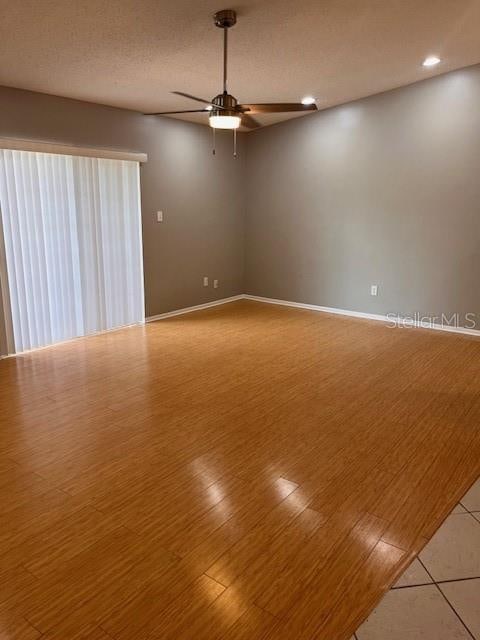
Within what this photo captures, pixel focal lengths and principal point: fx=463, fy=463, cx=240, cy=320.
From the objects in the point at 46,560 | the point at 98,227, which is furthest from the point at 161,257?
the point at 46,560

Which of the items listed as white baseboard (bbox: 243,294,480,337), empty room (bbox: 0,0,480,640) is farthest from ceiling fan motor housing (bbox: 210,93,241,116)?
white baseboard (bbox: 243,294,480,337)

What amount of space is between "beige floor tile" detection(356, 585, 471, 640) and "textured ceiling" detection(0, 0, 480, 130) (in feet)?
10.2

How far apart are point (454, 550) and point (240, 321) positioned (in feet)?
13.2

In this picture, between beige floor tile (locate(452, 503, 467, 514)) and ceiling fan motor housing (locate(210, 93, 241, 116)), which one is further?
ceiling fan motor housing (locate(210, 93, 241, 116))

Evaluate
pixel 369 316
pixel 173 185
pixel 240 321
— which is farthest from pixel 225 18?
pixel 369 316

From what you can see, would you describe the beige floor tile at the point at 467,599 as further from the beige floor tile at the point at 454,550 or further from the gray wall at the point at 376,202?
the gray wall at the point at 376,202

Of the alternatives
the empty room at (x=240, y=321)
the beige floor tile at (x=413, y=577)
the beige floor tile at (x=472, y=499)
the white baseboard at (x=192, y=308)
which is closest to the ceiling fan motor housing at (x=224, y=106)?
the empty room at (x=240, y=321)

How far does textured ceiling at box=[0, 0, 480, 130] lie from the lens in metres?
2.80

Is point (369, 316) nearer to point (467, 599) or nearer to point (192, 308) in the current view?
point (192, 308)

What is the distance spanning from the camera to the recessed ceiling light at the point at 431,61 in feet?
13.4

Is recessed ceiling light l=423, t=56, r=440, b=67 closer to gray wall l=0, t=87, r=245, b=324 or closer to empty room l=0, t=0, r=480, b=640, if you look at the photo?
empty room l=0, t=0, r=480, b=640

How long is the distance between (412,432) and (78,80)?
3.87 meters

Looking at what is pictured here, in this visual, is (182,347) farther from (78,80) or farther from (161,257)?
(78,80)

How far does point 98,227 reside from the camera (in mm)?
→ 5027
